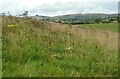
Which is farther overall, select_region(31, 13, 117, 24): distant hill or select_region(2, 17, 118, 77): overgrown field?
select_region(31, 13, 117, 24): distant hill

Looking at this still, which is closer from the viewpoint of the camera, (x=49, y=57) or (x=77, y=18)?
(x=49, y=57)

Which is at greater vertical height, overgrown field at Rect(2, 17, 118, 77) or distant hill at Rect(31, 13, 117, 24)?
overgrown field at Rect(2, 17, 118, 77)

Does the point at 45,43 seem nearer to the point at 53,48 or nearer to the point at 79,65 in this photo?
the point at 53,48

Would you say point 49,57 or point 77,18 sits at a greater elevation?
point 49,57

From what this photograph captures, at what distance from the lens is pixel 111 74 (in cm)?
852

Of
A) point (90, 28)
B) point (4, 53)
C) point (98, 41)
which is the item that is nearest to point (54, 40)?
point (98, 41)

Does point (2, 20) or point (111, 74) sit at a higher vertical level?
point (2, 20)

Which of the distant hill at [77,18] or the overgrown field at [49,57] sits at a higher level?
the overgrown field at [49,57]

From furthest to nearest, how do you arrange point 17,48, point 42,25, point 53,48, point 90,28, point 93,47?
point 90,28 → point 42,25 → point 93,47 → point 53,48 → point 17,48

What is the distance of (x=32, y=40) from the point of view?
1056 cm

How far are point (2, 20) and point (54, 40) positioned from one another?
2530mm

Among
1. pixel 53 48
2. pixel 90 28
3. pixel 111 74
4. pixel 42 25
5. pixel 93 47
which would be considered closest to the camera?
pixel 111 74

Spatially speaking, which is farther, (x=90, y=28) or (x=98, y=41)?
(x=90, y=28)

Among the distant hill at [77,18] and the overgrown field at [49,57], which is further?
the distant hill at [77,18]
